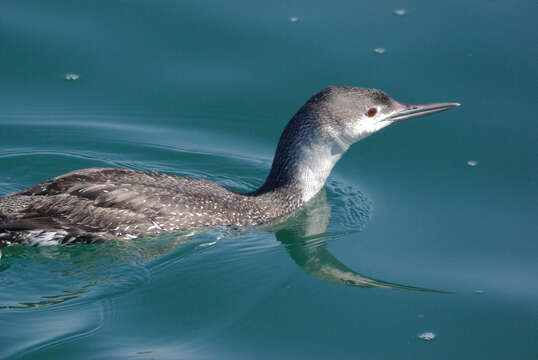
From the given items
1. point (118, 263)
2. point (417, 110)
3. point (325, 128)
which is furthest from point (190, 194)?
point (417, 110)

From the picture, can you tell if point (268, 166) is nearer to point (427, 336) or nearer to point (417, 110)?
point (417, 110)

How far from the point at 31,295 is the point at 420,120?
15.4ft

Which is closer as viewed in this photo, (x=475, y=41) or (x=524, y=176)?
(x=524, y=176)

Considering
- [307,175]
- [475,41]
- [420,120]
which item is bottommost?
[307,175]

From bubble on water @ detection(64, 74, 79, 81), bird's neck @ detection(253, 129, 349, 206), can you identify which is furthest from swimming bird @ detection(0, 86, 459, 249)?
bubble on water @ detection(64, 74, 79, 81)

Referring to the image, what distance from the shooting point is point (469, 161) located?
8297 mm

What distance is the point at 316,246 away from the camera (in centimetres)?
725

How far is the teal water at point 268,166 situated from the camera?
5910 millimetres

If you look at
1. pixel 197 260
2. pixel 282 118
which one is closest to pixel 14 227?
pixel 197 260

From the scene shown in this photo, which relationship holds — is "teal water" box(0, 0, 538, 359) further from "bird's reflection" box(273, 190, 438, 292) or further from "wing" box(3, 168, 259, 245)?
"wing" box(3, 168, 259, 245)

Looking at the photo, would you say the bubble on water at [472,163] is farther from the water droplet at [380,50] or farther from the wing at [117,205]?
the wing at [117,205]

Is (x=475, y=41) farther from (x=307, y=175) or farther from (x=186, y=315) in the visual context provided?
(x=186, y=315)

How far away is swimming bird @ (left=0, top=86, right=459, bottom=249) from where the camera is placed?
675cm

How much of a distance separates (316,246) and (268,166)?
1.50 m
